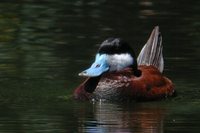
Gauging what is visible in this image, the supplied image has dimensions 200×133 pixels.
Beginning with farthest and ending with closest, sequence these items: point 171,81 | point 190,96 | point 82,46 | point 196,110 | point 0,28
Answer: point 0,28, point 82,46, point 171,81, point 190,96, point 196,110

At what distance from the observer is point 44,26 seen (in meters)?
17.4

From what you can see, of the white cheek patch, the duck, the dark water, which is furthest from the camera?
the white cheek patch

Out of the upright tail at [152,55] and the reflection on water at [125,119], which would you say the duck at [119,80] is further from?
the upright tail at [152,55]

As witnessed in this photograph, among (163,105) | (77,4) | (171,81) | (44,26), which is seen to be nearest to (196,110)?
(163,105)

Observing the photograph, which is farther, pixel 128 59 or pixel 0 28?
pixel 0 28

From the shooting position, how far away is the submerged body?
1241 cm

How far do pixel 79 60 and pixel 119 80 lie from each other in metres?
2.05

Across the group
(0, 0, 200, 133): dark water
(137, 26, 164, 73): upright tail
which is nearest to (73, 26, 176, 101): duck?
(0, 0, 200, 133): dark water

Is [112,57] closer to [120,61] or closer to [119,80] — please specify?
[120,61]

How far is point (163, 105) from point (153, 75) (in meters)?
0.71

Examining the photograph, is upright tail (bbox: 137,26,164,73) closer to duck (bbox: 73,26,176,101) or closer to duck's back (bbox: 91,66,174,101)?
duck (bbox: 73,26,176,101)

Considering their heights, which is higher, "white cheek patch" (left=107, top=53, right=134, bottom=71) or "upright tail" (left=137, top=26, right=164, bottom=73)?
"white cheek patch" (left=107, top=53, right=134, bottom=71)

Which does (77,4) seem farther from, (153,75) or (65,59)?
(153,75)

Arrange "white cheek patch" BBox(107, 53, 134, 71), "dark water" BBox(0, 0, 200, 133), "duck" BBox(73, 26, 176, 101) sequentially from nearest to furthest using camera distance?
"dark water" BBox(0, 0, 200, 133) → "duck" BBox(73, 26, 176, 101) → "white cheek patch" BBox(107, 53, 134, 71)
